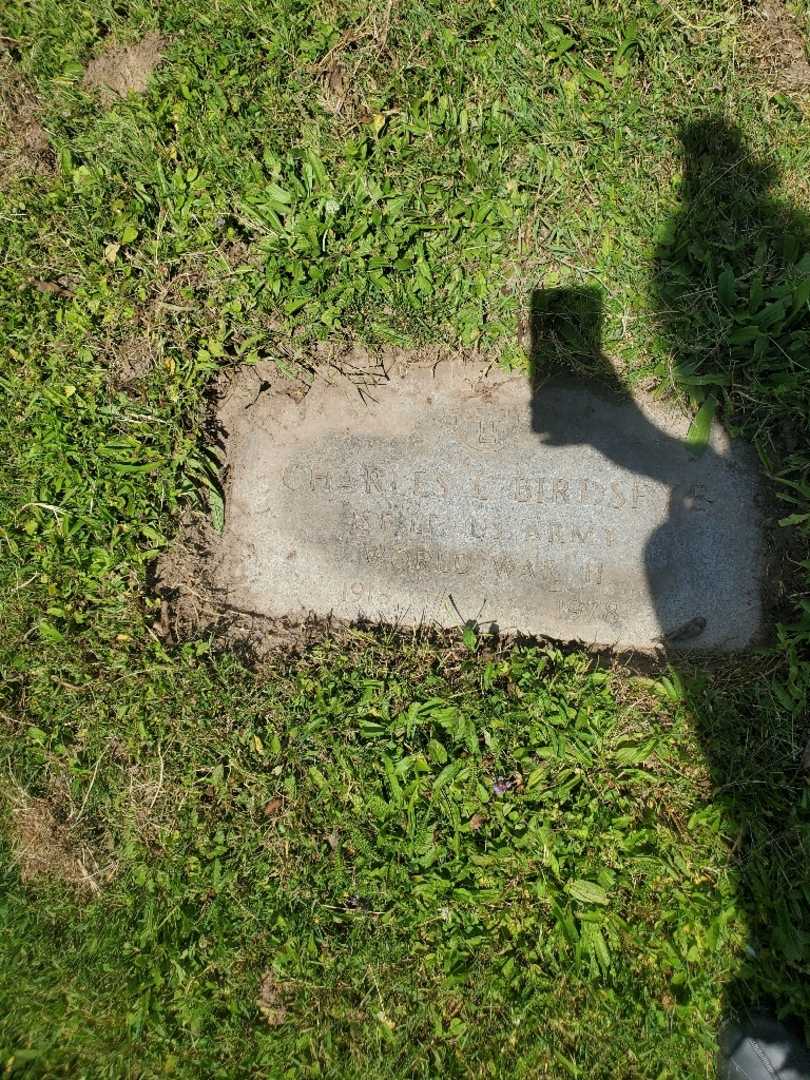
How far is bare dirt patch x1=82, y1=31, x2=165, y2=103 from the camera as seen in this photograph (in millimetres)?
3133

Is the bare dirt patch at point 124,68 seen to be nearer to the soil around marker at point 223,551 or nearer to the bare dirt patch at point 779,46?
the soil around marker at point 223,551

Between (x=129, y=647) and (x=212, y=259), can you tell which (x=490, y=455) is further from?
(x=129, y=647)

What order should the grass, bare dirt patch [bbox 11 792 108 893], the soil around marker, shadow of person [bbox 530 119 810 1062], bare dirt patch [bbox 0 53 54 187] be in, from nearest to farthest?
the grass, shadow of person [bbox 530 119 810 1062], bare dirt patch [bbox 11 792 108 893], the soil around marker, bare dirt patch [bbox 0 53 54 187]

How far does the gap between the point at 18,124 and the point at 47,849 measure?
3.66 metres

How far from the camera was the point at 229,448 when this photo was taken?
3.14 metres

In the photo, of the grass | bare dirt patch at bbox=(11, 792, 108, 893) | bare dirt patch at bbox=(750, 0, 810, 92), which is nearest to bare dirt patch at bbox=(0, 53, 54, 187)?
the grass

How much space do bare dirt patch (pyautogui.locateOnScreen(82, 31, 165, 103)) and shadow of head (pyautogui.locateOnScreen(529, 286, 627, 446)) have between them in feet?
7.51

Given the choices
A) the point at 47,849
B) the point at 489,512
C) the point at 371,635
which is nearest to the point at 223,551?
the point at 371,635

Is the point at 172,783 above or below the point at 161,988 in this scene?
above

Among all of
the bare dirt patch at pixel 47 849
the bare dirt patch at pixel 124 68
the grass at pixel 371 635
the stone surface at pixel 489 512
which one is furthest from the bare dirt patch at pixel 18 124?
the bare dirt patch at pixel 47 849

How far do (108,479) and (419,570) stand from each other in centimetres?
159

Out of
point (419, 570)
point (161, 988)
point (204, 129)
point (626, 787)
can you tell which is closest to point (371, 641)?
point (419, 570)

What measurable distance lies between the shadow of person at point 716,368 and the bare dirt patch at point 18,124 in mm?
2702

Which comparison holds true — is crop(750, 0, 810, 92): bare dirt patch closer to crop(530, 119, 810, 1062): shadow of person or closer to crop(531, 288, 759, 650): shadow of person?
crop(530, 119, 810, 1062): shadow of person
